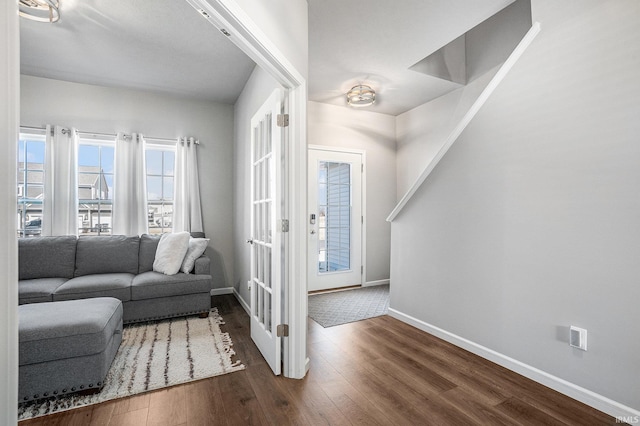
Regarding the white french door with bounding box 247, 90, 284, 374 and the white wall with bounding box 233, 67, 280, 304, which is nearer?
the white french door with bounding box 247, 90, 284, 374

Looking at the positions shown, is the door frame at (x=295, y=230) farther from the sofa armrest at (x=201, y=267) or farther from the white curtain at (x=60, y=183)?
the white curtain at (x=60, y=183)

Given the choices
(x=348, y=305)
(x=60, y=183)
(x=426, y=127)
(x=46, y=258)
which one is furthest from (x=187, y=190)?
(x=426, y=127)

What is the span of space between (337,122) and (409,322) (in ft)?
9.57

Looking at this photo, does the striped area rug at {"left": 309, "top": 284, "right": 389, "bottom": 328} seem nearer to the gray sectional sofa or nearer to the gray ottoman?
the gray sectional sofa

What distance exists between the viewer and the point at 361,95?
Answer: 381 centimetres

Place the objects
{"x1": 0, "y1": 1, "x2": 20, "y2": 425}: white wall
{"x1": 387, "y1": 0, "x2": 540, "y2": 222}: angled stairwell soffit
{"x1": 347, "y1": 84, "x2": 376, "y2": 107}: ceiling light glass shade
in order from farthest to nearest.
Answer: {"x1": 347, "y1": 84, "x2": 376, "y2": 107}: ceiling light glass shade < {"x1": 387, "y1": 0, "x2": 540, "y2": 222}: angled stairwell soffit < {"x1": 0, "y1": 1, "x2": 20, "y2": 425}: white wall

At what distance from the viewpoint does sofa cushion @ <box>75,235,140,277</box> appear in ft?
10.5

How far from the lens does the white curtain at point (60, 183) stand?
11.2 feet

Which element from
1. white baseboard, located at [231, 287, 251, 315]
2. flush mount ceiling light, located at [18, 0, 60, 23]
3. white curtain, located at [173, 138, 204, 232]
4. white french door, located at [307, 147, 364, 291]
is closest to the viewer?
flush mount ceiling light, located at [18, 0, 60, 23]

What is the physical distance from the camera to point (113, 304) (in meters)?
2.24

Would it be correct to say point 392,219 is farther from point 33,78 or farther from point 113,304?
point 33,78

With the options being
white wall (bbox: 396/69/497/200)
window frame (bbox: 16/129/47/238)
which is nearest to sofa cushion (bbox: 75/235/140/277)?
window frame (bbox: 16/129/47/238)

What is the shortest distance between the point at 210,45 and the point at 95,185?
238cm

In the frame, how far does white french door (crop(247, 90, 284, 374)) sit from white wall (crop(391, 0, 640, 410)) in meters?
1.48
